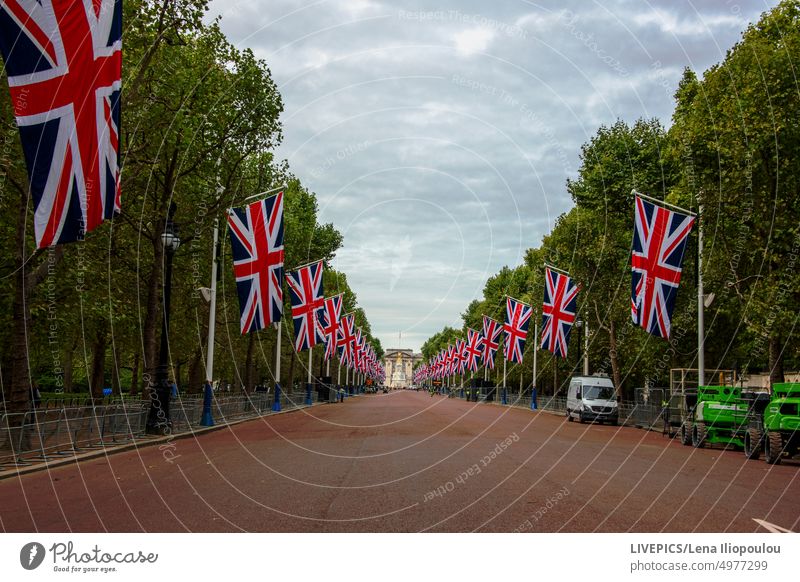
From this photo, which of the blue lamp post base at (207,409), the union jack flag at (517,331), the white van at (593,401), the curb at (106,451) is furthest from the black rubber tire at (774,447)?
the union jack flag at (517,331)

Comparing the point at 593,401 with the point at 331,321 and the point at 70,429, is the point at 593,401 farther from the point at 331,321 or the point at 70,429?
the point at 70,429

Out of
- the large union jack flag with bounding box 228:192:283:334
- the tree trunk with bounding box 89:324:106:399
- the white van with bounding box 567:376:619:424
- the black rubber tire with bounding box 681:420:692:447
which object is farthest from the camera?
the tree trunk with bounding box 89:324:106:399

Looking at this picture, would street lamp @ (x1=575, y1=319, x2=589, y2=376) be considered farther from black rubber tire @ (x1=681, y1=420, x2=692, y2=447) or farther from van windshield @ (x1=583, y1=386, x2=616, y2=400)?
black rubber tire @ (x1=681, y1=420, x2=692, y2=447)

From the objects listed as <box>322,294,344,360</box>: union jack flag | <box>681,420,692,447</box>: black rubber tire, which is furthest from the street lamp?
<box>681,420,692,447</box>: black rubber tire

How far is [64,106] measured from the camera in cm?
1100

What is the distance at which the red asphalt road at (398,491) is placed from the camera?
27.9 feet

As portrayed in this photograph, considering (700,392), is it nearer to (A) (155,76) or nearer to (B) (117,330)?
(A) (155,76)

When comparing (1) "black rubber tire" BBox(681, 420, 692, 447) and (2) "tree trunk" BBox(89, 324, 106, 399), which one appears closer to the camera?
(1) "black rubber tire" BBox(681, 420, 692, 447)

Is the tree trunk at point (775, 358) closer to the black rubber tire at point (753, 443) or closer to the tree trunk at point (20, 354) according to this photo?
the black rubber tire at point (753, 443)

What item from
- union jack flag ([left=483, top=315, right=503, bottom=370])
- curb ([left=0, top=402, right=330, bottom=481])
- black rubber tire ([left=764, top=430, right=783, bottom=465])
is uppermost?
union jack flag ([left=483, top=315, right=503, bottom=370])

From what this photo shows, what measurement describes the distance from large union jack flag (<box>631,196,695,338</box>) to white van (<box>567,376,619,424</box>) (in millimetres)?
15643

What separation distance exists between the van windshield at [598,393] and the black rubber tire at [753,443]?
2029 centimetres

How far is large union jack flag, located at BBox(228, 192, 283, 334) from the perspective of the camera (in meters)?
24.1

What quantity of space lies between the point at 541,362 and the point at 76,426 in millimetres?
61538
